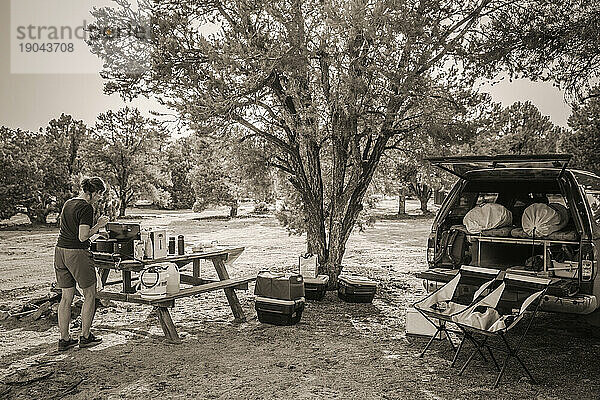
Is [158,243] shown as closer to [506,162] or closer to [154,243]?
[154,243]

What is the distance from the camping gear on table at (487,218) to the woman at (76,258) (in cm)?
396

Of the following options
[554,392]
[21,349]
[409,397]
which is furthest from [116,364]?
[554,392]

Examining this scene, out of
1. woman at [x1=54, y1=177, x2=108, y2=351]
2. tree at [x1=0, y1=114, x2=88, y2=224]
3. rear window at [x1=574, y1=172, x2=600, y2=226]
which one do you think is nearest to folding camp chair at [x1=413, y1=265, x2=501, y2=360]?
rear window at [x1=574, y1=172, x2=600, y2=226]

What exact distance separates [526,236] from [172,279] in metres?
3.76

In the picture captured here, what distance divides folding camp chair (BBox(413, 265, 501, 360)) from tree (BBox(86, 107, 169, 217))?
2318cm

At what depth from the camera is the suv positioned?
5000 mm

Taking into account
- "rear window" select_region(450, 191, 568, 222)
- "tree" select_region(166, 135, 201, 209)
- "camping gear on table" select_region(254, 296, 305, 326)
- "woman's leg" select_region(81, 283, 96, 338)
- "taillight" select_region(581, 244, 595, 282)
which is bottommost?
"camping gear on table" select_region(254, 296, 305, 326)

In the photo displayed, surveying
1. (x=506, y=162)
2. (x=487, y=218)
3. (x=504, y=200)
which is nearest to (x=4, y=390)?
(x=487, y=218)

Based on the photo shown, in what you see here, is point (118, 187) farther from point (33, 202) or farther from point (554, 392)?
point (554, 392)

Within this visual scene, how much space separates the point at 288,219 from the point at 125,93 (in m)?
4.20

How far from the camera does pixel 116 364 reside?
492 cm

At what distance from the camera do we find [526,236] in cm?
563

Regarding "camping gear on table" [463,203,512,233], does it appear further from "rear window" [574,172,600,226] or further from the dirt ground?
the dirt ground

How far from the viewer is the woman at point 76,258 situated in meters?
5.29
